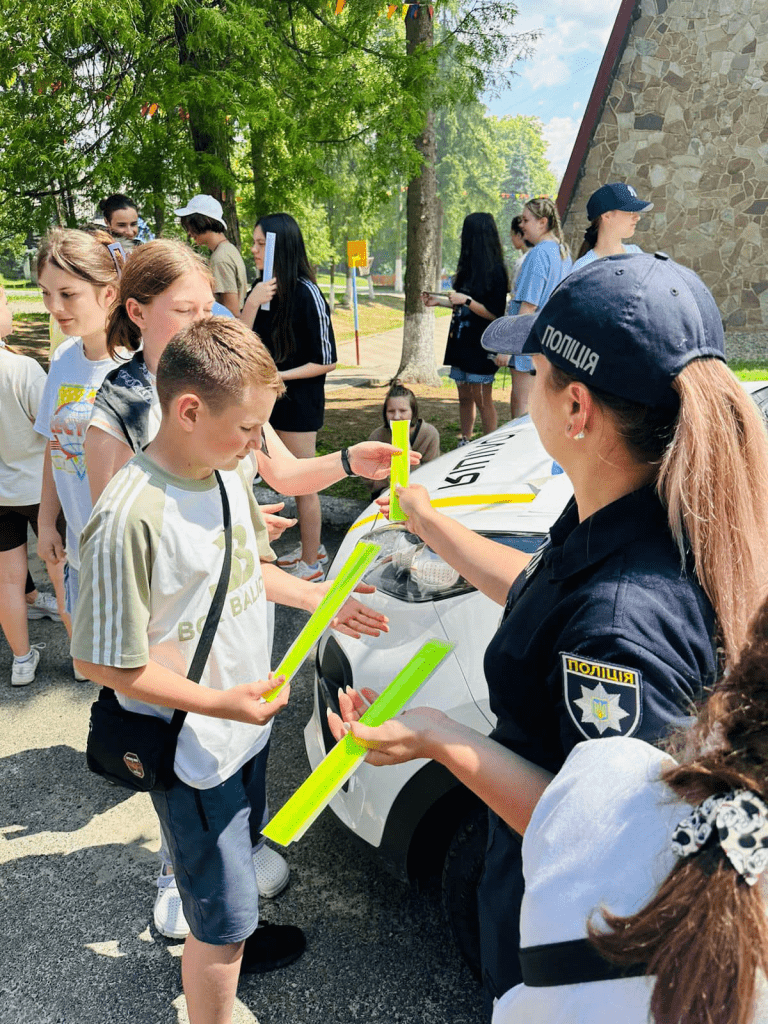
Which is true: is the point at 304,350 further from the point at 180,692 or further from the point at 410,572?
the point at 180,692

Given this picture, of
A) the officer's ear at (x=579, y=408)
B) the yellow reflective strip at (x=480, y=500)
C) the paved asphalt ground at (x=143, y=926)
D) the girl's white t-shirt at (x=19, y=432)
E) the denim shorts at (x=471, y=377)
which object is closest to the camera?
the officer's ear at (x=579, y=408)

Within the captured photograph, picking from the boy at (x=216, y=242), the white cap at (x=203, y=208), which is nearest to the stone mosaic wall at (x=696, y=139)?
the boy at (x=216, y=242)

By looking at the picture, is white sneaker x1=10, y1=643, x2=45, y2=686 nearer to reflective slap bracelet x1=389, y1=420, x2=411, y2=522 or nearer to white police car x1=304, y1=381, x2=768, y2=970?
white police car x1=304, y1=381, x2=768, y2=970

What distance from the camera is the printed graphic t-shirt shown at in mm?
2783

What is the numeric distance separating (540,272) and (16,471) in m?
3.59

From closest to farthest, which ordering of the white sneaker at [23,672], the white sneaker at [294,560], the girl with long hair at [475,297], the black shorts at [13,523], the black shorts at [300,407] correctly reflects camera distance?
1. the black shorts at [13,523]
2. the white sneaker at [23,672]
3. the black shorts at [300,407]
4. the white sneaker at [294,560]
5. the girl with long hair at [475,297]

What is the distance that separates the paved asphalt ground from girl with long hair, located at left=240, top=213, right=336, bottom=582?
2.10 m

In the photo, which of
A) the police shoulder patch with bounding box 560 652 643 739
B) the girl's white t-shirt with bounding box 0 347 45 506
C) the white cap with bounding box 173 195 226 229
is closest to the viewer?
the police shoulder patch with bounding box 560 652 643 739

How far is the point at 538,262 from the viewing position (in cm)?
562

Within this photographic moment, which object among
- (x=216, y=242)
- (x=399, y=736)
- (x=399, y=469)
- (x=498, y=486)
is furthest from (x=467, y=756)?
(x=216, y=242)

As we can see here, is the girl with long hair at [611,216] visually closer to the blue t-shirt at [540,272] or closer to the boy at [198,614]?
the blue t-shirt at [540,272]

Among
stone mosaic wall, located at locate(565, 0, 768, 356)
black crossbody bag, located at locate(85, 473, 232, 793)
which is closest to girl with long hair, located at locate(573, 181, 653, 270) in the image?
black crossbody bag, located at locate(85, 473, 232, 793)

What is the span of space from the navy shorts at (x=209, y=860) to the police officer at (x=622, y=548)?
64 cm

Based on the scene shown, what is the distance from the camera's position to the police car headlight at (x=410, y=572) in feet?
7.96
